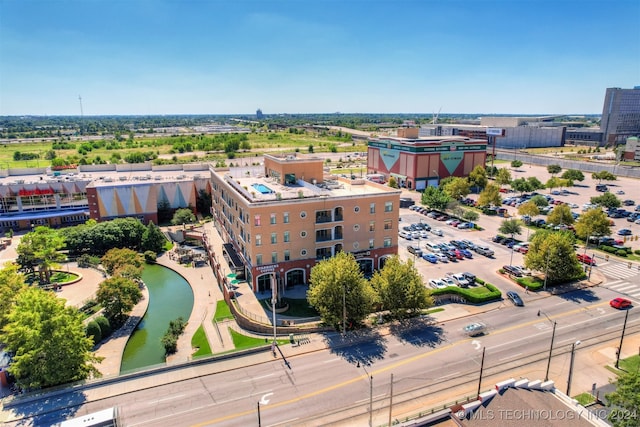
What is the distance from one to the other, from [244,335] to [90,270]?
37419 millimetres

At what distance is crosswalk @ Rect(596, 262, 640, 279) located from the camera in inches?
2532

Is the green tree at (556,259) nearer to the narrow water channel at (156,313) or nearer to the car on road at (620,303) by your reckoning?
the car on road at (620,303)

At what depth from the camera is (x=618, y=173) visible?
152000mm

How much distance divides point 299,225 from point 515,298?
3103 centimetres

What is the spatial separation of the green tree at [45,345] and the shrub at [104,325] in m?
10.9

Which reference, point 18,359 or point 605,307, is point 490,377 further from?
point 18,359

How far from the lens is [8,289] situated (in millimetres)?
48250

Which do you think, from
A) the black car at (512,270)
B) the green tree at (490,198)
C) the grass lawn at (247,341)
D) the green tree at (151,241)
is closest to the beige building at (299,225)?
the grass lawn at (247,341)

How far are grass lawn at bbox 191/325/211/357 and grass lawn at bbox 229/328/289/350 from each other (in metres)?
3.09

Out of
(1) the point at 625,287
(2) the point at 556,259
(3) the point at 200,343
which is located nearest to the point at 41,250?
(3) the point at 200,343

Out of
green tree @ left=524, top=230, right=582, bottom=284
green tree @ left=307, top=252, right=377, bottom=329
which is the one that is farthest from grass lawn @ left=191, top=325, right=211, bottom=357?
green tree @ left=524, top=230, right=582, bottom=284

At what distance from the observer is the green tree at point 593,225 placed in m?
74.8

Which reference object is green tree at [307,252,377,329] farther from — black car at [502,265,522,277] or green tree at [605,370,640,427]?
black car at [502,265,522,277]

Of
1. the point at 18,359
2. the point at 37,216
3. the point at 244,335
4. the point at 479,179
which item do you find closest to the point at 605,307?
the point at 244,335
